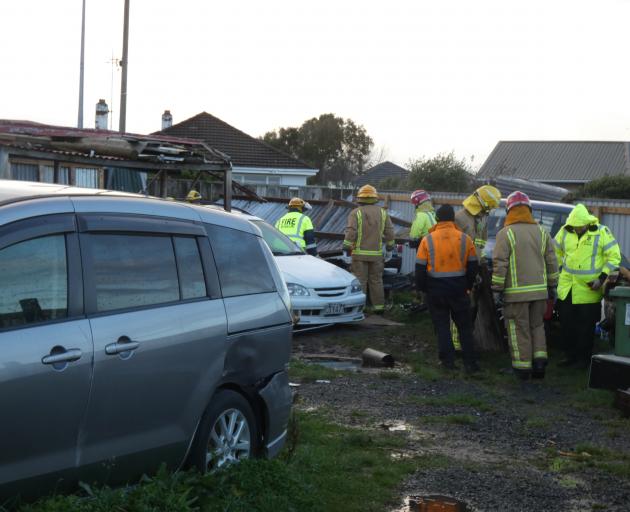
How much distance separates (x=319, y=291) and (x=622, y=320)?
4.71 m

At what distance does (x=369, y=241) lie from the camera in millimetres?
15344

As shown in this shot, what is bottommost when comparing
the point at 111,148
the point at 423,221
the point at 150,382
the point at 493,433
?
the point at 493,433

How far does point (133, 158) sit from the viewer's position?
1180 cm

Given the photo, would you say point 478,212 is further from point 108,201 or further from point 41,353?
point 41,353

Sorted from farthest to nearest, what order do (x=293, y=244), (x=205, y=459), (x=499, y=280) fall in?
(x=293, y=244) → (x=499, y=280) → (x=205, y=459)

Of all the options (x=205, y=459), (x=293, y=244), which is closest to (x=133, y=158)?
(x=293, y=244)

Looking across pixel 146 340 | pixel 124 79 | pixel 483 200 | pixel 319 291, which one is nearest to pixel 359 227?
pixel 319 291

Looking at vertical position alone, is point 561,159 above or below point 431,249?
above

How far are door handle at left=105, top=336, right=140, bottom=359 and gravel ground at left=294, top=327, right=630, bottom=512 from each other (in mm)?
Answer: 2424

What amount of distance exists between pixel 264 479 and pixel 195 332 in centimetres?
94

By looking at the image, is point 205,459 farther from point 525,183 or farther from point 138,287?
point 525,183

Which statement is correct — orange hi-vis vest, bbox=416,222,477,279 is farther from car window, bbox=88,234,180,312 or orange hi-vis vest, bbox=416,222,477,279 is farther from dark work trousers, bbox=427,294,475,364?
car window, bbox=88,234,180,312

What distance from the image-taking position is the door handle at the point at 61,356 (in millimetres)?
4723

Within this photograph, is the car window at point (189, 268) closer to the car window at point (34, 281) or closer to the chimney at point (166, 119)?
the car window at point (34, 281)
